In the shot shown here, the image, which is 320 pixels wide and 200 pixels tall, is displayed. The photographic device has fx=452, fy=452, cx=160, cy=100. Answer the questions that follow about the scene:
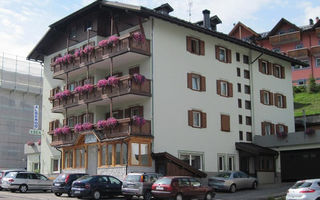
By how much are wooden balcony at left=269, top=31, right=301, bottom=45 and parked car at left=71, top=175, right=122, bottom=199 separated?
44599 mm

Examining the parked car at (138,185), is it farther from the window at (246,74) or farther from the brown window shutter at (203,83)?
the window at (246,74)

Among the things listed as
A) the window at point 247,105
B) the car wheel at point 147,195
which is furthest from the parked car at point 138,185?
Result: the window at point 247,105

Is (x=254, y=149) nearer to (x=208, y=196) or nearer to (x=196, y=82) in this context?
(x=196, y=82)

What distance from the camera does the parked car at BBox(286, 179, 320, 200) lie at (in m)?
19.5

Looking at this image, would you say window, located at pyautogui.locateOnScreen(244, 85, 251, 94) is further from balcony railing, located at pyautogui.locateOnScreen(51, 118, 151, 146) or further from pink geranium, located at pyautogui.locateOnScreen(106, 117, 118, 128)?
pink geranium, located at pyautogui.locateOnScreen(106, 117, 118, 128)

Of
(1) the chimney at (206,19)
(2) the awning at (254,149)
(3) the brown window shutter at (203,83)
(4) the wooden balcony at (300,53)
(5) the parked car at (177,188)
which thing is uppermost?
(4) the wooden balcony at (300,53)

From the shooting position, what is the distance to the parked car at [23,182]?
29.1 m

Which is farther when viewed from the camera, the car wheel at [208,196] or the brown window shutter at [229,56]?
the brown window shutter at [229,56]

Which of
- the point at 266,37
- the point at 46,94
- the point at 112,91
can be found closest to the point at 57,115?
the point at 46,94

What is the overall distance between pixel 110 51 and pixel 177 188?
12453 mm

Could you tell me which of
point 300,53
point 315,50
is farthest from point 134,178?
point 315,50

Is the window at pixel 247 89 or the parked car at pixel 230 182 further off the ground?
the window at pixel 247 89

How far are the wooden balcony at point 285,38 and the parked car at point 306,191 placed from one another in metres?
45.2

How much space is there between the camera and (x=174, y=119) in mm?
31062
